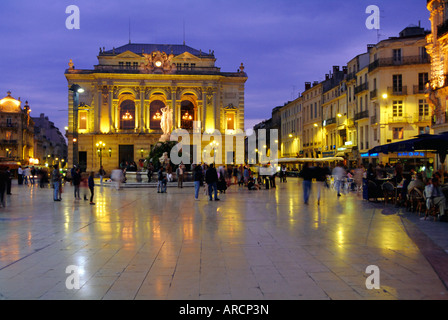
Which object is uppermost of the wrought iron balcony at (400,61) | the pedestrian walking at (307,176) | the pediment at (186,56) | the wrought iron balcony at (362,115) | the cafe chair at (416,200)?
the pediment at (186,56)

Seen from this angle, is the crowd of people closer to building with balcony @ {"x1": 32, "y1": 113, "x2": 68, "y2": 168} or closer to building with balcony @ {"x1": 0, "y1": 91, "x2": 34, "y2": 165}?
building with balcony @ {"x1": 0, "y1": 91, "x2": 34, "y2": 165}

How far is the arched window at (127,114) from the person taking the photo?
2384 inches

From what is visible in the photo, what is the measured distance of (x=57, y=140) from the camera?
12675 cm

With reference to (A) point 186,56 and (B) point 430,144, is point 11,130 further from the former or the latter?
(B) point 430,144

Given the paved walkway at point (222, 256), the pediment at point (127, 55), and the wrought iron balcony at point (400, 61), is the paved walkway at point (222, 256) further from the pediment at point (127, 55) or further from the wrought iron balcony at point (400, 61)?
the pediment at point (127, 55)

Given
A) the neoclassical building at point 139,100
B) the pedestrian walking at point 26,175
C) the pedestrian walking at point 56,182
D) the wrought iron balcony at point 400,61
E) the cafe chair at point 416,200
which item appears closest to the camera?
the cafe chair at point 416,200

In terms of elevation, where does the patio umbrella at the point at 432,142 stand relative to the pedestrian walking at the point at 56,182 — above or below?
above

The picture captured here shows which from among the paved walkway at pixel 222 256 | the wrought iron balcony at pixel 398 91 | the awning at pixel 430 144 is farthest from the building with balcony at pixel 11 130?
the awning at pixel 430 144

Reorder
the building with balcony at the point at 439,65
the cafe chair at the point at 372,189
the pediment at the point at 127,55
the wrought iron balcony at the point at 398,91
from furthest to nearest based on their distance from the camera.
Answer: the pediment at the point at 127,55, the wrought iron balcony at the point at 398,91, the building with balcony at the point at 439,65, the cafe chair at the point at 372,189

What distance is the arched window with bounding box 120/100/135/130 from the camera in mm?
60562

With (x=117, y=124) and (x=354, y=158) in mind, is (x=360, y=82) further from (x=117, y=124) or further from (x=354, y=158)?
(x=117, y=124)

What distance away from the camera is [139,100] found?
192 ft
